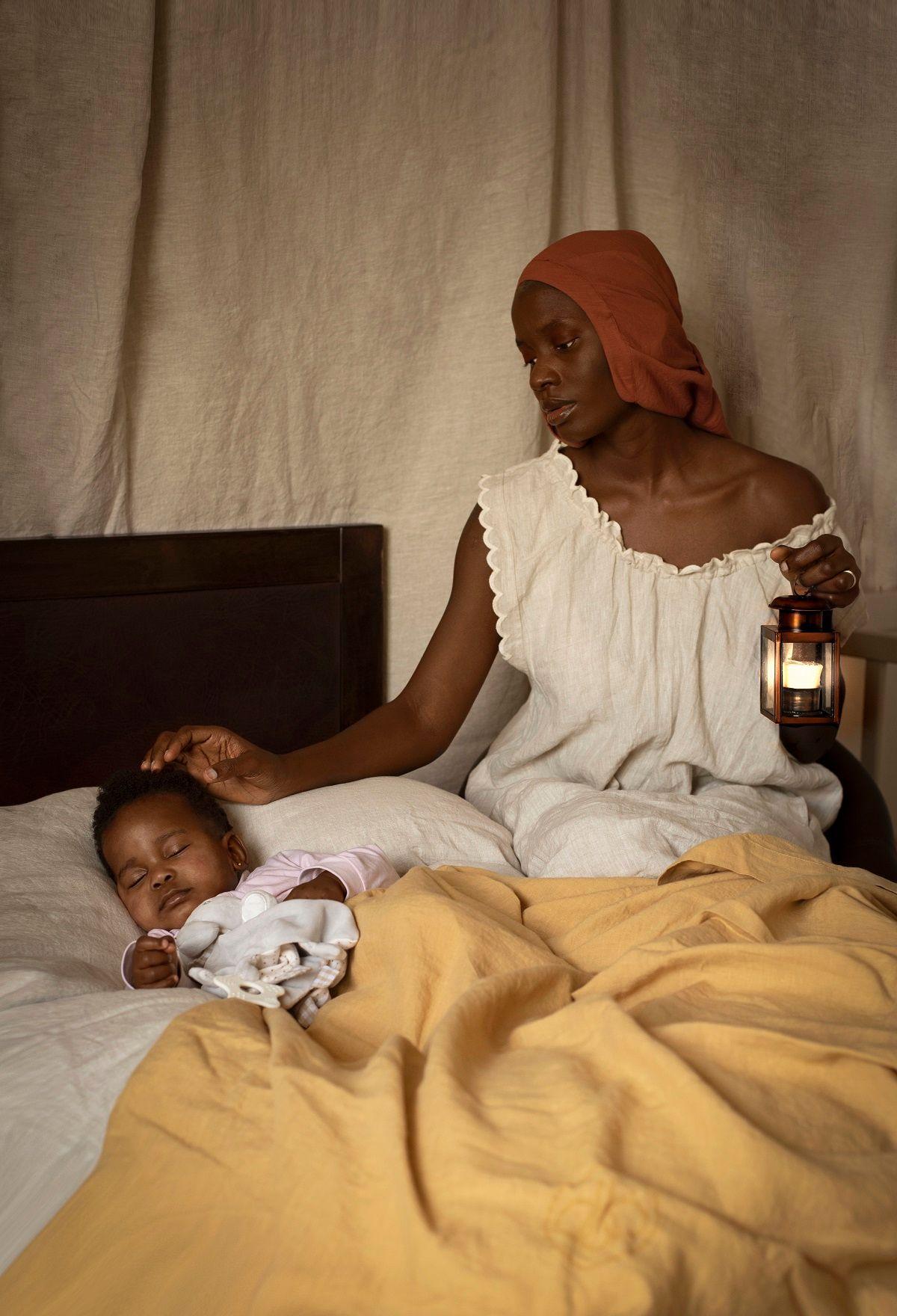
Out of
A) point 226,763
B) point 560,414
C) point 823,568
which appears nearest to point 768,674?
point 823,568

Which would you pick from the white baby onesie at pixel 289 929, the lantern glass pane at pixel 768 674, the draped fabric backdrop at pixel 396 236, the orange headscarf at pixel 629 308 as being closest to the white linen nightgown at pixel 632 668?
the lantern glass pane at pixel 768 674

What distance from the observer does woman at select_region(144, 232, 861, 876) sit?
71.6 inches

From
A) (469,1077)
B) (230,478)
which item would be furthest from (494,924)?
(230,478)

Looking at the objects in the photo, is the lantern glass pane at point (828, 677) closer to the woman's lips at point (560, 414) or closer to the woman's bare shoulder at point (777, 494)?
the woman's bare shoulder at point (777, 494)

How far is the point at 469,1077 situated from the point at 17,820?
36.3 inches

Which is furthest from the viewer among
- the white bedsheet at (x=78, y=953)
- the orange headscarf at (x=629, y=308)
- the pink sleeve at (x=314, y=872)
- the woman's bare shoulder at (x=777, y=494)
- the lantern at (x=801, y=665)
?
the woman's bare shoulder at (x=777, y=494)

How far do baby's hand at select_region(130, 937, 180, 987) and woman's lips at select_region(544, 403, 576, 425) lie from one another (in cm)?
104

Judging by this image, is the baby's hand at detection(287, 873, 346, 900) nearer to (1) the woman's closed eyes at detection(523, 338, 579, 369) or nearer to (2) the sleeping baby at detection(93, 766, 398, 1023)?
(2) the sleeping baby at detection(93, 766, 398, 1023)

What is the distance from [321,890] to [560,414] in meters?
0.88

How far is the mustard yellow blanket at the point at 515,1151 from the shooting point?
850 millimetres

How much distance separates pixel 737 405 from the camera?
2.67m

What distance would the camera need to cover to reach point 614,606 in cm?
193

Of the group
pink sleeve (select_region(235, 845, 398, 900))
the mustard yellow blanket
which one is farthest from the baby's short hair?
the mustard yellow blanket

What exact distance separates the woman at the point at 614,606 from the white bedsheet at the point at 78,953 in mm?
100
